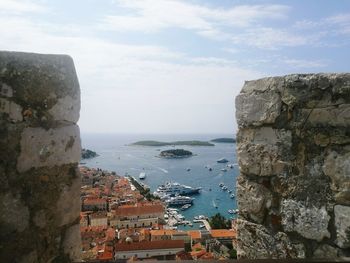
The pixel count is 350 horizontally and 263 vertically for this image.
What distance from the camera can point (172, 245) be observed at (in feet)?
92.5

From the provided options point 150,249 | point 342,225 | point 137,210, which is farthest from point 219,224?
point 342,225

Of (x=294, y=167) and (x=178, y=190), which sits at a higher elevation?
(x=294, y=167)

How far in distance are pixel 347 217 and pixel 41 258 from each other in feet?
5.90

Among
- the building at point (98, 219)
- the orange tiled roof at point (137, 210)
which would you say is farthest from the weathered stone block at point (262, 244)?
the orange tiled roof at point (137, 210)

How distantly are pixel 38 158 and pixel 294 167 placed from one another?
63.0 inches

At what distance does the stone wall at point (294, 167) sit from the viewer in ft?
7.92

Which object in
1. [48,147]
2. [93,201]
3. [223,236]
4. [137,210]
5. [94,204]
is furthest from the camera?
[93,201]

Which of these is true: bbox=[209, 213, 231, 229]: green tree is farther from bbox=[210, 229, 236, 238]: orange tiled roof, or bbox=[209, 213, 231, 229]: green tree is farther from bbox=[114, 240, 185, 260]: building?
bbox=[114, 240, 185, 260]: building

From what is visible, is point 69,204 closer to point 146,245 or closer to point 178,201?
point 146,245

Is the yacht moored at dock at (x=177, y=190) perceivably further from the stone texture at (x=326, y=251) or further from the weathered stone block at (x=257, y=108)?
the stone texture at (x=326, y=251)

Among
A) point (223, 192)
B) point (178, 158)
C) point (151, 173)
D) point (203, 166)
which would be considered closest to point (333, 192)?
point (223, 192)

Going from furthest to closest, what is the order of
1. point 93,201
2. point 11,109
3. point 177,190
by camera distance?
point 177,190 → point 93,201 → point 11,109

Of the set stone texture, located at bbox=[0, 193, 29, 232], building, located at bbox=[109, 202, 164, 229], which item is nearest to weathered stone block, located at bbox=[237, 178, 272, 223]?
stone texture, located at bbox=[0, 193, 29, 232]

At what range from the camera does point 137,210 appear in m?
41.9
